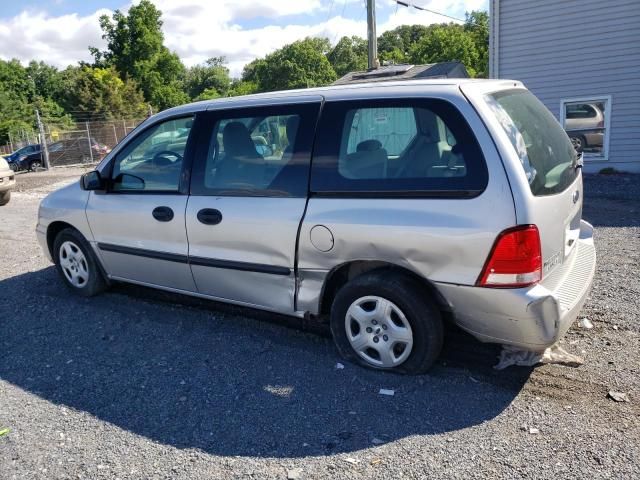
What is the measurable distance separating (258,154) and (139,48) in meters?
55.8

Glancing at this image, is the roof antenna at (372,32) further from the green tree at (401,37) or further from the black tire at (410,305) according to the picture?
the green tree at (401,37)

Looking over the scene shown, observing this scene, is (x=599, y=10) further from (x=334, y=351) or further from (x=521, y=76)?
(x=334, y=351)

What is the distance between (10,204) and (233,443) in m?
12.3

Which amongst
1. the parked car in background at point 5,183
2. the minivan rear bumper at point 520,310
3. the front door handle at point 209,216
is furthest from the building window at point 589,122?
the parked car in background at point 5,183

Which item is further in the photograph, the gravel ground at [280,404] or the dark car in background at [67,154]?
the dark car in background at [67,154]

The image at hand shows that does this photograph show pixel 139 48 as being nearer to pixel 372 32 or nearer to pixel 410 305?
pixel 372 32

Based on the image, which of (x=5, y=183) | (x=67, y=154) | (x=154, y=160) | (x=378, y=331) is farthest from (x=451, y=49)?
(x=378, y=331)

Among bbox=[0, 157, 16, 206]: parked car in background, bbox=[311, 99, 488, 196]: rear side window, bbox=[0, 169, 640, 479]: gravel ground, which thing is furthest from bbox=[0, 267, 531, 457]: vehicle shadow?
bbox=[0, 157, 16, 206]: parked car in background

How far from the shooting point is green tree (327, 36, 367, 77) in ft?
256

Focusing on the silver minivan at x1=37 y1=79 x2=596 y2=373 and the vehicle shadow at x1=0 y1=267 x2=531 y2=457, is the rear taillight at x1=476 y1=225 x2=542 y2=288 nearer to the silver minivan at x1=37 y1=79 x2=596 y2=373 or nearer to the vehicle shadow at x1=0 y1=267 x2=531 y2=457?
the silver minivan at x1=37 y1=79 x2=596 y2=373

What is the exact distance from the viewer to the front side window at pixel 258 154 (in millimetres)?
3695

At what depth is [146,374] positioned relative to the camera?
3.76 m

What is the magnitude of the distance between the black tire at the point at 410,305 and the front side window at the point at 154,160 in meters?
1.69

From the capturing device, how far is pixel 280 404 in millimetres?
3316
